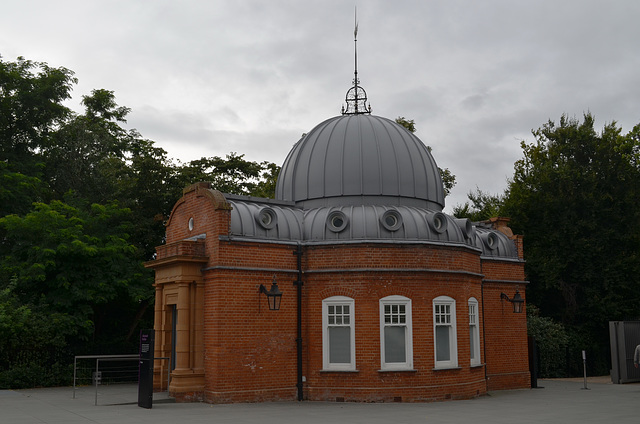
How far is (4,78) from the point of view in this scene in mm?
32719

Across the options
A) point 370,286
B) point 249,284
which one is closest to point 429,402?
point 370,286

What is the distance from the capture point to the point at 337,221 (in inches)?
800

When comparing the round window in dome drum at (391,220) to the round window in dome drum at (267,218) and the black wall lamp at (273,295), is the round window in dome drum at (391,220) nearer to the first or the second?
the round window in dome drum at (267,218)

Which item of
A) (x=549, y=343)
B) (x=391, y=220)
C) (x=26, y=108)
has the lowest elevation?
(x=549, y=343)

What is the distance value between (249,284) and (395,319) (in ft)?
15.1

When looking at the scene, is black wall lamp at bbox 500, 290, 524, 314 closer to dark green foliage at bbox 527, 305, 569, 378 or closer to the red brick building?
the red brick building

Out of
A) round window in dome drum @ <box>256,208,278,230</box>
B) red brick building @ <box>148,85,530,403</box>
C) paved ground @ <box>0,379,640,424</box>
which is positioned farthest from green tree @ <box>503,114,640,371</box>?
round window in dome drum @ <box>256,208,278,230</box>

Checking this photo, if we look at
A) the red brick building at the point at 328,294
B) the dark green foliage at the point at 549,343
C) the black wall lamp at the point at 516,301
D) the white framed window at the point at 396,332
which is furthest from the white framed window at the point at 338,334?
the dark green foliage at the point at 549,343

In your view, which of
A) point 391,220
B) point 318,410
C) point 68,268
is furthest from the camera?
point 68,268

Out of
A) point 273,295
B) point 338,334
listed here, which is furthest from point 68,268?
point 338,334

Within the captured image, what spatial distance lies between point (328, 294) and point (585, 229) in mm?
18620

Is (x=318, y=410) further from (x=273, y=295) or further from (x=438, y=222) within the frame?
(x=438, y=222)

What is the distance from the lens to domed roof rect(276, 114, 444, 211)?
2131cm

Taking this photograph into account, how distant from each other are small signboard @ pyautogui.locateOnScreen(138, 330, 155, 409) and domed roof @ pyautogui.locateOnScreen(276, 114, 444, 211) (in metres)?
7.24
